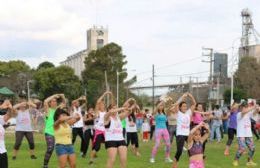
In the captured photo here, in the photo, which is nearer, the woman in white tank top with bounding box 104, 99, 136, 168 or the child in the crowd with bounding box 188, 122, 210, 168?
the child in the crowd with bounding box 188, 122, 210, 168

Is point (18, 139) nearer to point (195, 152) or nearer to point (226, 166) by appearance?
point (226, 166)

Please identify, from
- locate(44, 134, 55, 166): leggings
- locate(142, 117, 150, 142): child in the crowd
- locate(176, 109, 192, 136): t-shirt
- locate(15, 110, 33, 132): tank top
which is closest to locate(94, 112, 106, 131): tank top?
locate(44, 134, 55, 166): leggings

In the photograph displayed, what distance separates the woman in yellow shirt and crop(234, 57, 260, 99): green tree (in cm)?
5147

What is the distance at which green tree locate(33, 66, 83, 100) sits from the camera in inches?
3228

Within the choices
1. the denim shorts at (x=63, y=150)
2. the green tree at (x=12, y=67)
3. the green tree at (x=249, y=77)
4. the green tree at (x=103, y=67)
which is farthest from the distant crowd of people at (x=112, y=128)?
the green tree at (x=12, y=67)

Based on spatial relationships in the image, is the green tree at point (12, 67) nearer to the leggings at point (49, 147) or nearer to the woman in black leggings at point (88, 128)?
the woman in black leggings at point (88, 128)

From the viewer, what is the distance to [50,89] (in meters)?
83.2

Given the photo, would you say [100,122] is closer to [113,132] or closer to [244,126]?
[113,132]

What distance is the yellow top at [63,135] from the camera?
11109mm

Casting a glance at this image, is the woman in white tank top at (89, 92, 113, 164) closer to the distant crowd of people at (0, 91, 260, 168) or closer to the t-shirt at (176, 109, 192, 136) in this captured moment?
the distant crowd of people at (0, 91, 260, 168)

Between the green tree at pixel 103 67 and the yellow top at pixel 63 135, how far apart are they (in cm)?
6248

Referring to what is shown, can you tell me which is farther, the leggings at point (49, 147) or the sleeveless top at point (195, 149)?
the leggings at point (49, 147)

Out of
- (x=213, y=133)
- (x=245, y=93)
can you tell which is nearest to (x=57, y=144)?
(x=213, y=133)

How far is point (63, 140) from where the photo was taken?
36.4ft
